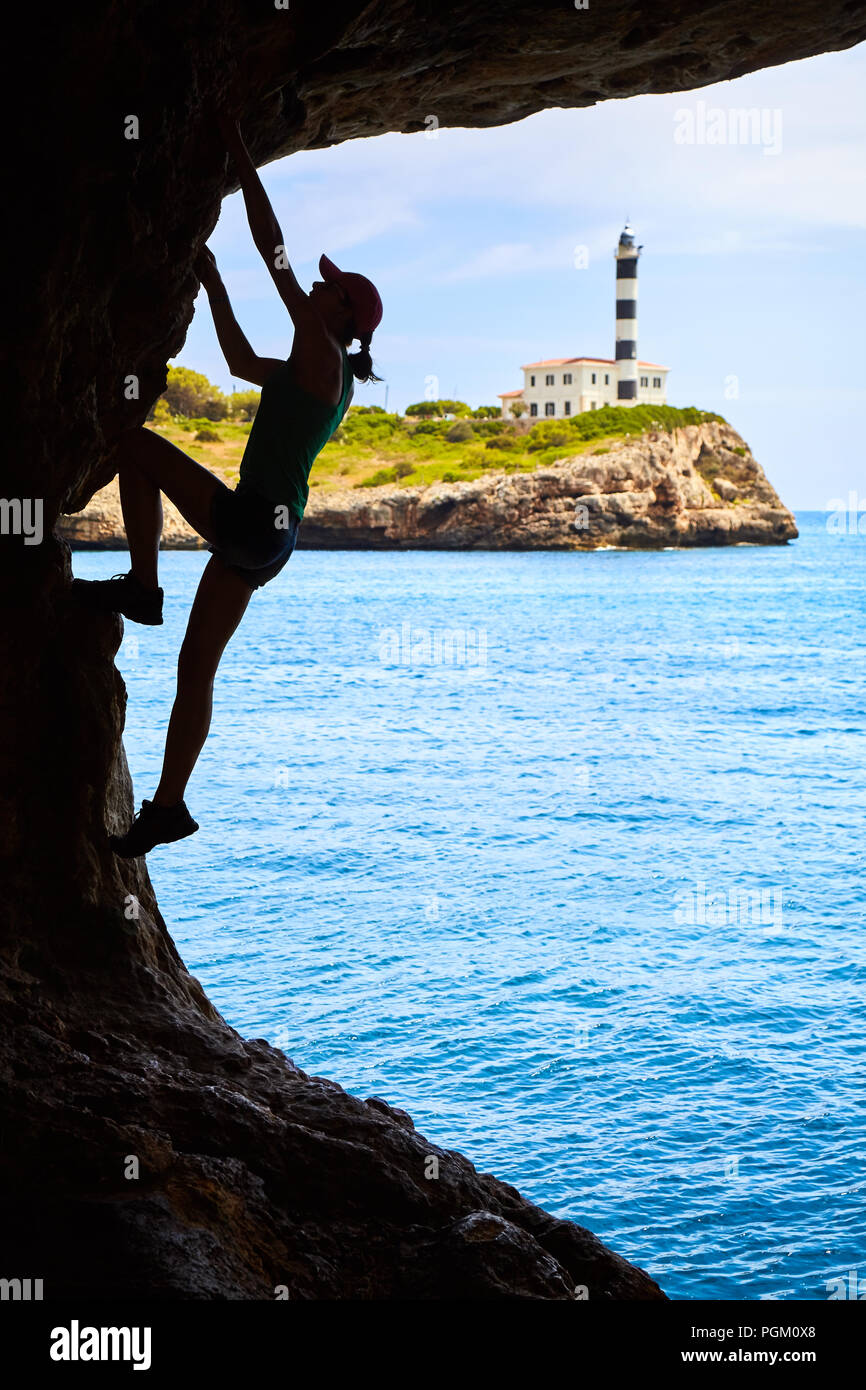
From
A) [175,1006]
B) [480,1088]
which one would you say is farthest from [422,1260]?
[480,1088]

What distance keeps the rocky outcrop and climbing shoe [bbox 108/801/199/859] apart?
31cm

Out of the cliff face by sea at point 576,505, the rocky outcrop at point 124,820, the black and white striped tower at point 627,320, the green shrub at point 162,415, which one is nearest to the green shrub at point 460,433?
the cliff face by sea at point 576,505

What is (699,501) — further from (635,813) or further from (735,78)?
(735,78)

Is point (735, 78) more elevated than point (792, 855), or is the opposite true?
point (735, 78)

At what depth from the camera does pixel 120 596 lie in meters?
6.25

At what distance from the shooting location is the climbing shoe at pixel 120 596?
6.25m

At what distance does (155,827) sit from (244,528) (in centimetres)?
147

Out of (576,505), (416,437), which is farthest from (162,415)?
(576,505)

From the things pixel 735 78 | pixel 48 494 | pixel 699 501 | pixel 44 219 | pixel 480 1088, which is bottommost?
pixel 480 1088

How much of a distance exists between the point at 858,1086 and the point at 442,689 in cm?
3606

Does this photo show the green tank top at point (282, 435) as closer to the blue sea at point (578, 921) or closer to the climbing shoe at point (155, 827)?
the climbing shoe at point (155, 827)

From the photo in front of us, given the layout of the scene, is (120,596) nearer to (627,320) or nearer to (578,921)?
(578,921)

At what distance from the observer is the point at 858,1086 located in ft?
50.8

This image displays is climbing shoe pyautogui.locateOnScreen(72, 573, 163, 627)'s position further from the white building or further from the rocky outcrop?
the white building
